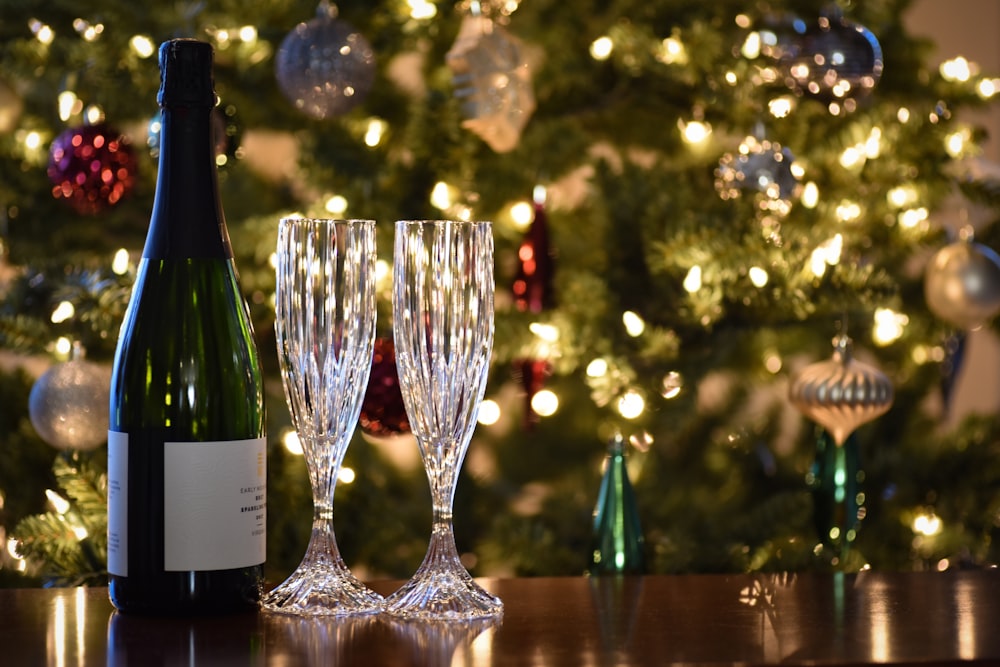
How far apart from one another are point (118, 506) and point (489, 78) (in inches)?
32.2

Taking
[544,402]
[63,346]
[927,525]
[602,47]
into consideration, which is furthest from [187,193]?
[927,525]

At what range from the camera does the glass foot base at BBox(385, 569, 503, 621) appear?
60 cm

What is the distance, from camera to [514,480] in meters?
2.07

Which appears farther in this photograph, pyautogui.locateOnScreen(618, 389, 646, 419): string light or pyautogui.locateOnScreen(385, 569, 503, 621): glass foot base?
pyautogui.locateOnScreen(618, 389, 646, 419): string light

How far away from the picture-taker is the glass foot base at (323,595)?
2.01ft

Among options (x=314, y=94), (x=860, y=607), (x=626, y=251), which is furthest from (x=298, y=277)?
(x=626, y=251)

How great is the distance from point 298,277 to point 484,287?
98 millimetres

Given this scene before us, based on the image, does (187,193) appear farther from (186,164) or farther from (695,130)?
(695,130)

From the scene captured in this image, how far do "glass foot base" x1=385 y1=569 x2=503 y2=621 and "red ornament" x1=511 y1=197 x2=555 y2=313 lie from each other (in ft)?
2.92

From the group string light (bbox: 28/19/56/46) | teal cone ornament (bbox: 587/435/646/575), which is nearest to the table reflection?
teal cone ornament (bbox: 587/435/646/575)

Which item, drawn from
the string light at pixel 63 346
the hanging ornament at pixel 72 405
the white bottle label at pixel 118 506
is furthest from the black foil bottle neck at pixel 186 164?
the string light at pixel 63 346

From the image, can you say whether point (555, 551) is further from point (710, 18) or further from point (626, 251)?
point (710, 18)

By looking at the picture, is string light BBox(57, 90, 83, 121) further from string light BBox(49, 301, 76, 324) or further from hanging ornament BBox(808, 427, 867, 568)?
hanging ornament BBox(808, 427, 867, 568)

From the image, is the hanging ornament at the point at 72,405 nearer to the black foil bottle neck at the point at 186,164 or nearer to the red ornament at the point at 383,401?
the red ornament at the point at 383,401
